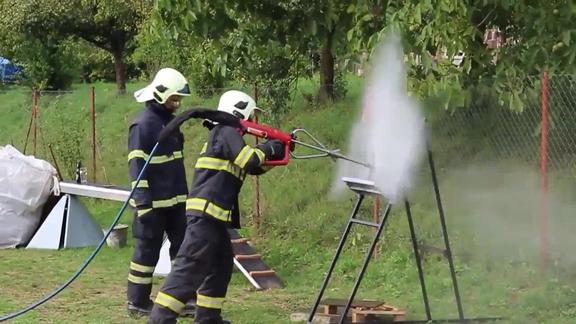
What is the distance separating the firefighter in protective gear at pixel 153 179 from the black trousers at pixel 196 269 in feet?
3.02

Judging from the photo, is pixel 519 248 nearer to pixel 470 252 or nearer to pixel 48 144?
pixel 470 252

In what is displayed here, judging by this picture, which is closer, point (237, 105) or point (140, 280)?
point (237, 105)

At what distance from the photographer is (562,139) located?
346 inches

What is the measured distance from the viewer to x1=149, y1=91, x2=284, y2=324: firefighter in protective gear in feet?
21.2

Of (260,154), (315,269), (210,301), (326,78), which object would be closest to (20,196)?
(315,269)

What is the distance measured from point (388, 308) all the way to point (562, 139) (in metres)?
2.58

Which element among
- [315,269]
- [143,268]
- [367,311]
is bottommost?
[367,311]

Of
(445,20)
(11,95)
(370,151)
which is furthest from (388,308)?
(11,95)

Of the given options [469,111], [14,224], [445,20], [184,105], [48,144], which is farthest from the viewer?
[184,105]

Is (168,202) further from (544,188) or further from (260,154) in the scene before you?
(544,188)

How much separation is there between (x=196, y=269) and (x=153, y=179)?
1.20 metres

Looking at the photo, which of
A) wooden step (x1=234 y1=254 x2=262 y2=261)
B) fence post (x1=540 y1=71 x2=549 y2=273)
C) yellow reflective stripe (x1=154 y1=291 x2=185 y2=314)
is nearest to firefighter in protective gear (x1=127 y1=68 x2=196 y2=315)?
yellow reflective stripe (x1=154 y1=291 x2=185 y2=314)

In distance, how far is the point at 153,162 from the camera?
750 centimetres

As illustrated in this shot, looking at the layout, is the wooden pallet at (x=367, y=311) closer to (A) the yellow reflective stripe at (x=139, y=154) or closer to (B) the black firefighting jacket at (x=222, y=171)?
(B) the black firefighting jacket at (x=222, y=171)
